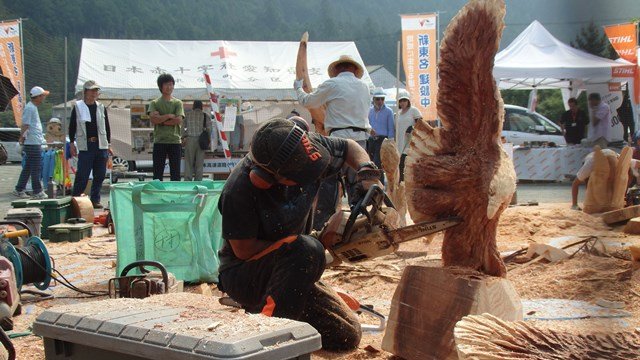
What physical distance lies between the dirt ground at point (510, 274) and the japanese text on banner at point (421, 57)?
25.2 feet

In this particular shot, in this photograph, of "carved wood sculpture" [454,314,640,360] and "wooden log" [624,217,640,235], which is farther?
"wooden log" [624,217,640,235]

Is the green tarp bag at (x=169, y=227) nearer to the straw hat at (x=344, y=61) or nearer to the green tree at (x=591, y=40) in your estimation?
the straw hat at (x=344, y=61)

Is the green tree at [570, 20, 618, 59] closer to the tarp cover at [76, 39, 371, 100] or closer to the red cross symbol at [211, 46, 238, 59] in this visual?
the tarp cover at [76, 39, 371, 100]

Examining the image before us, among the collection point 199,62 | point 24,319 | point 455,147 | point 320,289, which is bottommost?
point 24,319

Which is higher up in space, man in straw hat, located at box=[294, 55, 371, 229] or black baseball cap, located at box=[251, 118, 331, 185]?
man in straw hat, located at box=[294, 55, 371, 229]

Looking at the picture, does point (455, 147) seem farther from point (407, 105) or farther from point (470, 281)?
point (407, 105)

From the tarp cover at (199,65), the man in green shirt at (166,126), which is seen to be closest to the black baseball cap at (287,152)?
the man in green shirt at (166,126)

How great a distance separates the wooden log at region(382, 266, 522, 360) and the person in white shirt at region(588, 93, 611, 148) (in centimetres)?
182

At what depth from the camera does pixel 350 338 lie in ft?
11.3

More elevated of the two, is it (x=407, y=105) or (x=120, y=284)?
(x=407, y=105)

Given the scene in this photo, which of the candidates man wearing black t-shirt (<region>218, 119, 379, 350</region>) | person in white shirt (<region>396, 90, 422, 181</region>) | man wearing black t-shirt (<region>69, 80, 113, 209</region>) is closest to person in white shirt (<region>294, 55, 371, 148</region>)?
man wearing black t-shirt (<region>218, 119, 379, 350</region>)

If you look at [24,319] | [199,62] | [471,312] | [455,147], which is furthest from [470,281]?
[199,62]

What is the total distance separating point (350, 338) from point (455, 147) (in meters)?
1.06

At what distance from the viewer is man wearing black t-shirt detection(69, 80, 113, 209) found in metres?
9.16
